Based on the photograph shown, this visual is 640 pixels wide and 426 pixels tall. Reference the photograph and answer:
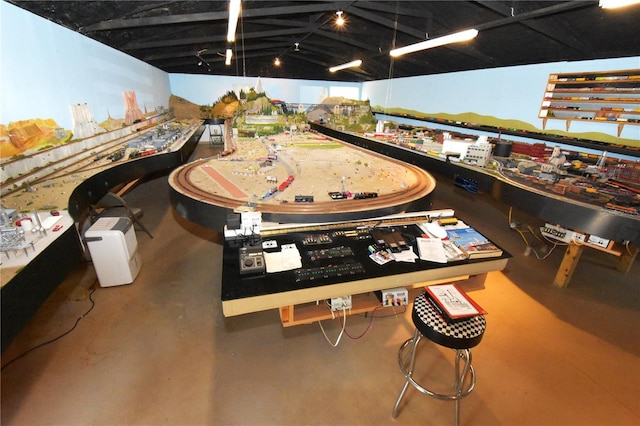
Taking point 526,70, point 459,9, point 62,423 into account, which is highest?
point 459,9

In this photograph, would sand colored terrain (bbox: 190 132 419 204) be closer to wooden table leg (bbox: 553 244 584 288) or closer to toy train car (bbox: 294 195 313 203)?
toy train car (bbox: 294 195 313 203)

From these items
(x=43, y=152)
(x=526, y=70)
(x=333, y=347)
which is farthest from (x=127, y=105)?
(x=526, y=70)

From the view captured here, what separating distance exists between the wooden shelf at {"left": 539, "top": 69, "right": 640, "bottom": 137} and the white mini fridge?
→ 7.04m

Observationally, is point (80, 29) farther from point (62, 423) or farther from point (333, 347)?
point (333, 347)

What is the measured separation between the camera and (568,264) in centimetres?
305

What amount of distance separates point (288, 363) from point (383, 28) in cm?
736

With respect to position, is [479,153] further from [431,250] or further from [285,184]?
[285,184]

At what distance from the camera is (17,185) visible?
2.56 m

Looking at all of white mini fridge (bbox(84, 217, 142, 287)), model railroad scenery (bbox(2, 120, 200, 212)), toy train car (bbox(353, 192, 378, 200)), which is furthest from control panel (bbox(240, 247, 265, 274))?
white mini fridge (bbox(84, 217, 142, 287))

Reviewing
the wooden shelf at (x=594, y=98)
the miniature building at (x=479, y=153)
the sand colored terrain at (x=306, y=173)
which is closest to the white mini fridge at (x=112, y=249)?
the sand colored terrain at (x=306, y=173)

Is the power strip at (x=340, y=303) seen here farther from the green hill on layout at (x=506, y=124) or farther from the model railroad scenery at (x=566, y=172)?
the green hill on layout at (x=506, y=124)

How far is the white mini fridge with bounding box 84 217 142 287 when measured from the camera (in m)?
2.76

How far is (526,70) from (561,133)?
5.13 feet

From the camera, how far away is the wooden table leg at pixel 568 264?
117 inches
